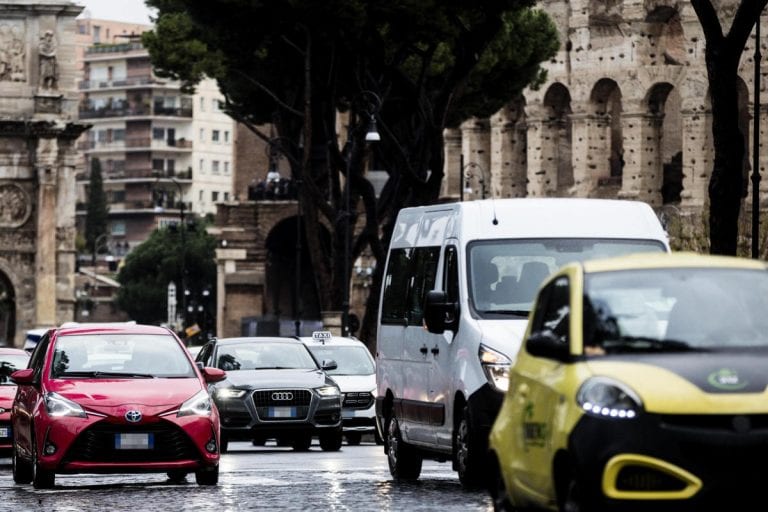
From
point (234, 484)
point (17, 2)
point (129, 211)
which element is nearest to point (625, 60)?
point (17, 2)

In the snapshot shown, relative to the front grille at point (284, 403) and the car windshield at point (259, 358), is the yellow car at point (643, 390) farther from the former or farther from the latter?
the car windshield at point (259, 358)

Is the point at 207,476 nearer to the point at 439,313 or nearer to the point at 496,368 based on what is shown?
the point at 439,313

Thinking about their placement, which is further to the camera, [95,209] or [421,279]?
[95,209]

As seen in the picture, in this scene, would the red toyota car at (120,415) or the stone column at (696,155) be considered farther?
the stone column at (696,155)

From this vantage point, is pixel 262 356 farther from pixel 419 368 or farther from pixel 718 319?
pixel 718 319

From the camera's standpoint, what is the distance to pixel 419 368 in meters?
19.0

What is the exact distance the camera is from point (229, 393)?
2742cm

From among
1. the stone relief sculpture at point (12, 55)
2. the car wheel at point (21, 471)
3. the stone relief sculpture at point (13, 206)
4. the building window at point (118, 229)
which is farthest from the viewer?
the building window at point (118, 229)

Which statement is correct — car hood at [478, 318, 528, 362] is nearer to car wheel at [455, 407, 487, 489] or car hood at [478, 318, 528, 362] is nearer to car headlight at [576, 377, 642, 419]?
car wheel at [455, 407, 487, 489]

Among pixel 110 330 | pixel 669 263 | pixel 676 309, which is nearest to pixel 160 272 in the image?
pixel 110 330

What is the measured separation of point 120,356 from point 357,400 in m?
12.6

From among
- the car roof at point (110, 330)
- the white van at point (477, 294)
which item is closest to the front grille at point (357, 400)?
the car roof at point (110, 330)

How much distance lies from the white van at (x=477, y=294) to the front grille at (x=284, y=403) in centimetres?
778

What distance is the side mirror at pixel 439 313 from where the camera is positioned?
1720cm
